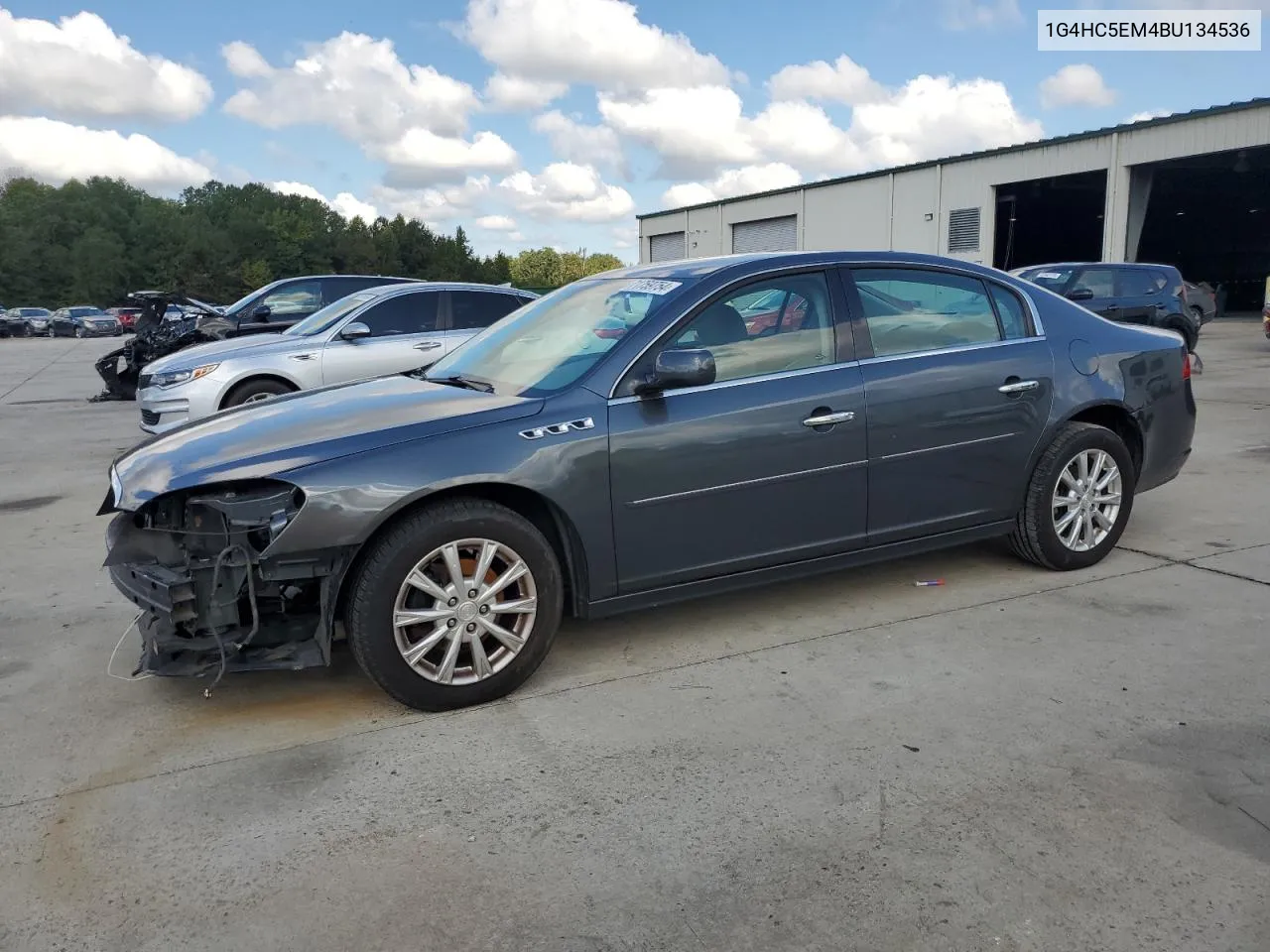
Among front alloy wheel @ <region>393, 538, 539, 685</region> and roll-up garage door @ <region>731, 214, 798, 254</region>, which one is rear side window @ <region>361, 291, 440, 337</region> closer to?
front alloy wheel @ <region>393, 538, 539, 685</region>

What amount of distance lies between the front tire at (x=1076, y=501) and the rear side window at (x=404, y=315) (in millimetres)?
6445

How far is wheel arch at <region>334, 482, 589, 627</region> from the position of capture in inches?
138

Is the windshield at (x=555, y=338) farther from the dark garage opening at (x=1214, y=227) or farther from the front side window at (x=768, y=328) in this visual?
the dark garage opening at (x=1214, y=227)

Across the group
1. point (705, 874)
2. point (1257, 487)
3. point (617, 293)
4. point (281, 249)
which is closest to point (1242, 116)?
point (1257, 487)

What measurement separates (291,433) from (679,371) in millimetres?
1454

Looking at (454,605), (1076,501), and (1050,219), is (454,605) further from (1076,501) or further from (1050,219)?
(1050,219)

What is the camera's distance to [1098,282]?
15633mm

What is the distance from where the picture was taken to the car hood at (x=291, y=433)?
346 centimetres

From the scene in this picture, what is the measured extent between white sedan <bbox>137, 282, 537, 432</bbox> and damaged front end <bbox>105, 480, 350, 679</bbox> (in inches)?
198

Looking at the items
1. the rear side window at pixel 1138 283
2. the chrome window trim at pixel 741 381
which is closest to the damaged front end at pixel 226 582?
the chrome window trim at pixel 741 381

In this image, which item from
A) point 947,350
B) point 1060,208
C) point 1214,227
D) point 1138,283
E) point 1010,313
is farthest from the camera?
point 1214,227

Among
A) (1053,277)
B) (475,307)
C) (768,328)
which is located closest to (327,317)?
(475,307)

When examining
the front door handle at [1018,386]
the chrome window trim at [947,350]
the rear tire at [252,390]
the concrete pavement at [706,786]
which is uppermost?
the chrome window trim at [947,350]

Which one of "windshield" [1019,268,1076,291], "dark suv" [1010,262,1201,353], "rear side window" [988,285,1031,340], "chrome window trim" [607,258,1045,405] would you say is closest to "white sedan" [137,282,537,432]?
"chrome window trim" [607,258,1045,405]
